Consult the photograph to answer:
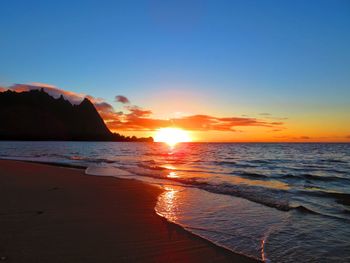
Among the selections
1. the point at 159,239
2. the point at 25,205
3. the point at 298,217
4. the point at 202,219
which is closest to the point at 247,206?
the point at 298,217

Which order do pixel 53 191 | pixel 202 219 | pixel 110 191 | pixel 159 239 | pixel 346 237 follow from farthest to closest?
1. pixel 110 191
2. pixel 53 191
3. pixel 202 219
4. pixel 346 237
5. pixel 159 239

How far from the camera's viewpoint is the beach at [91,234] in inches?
191

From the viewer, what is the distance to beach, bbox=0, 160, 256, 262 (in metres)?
4.86

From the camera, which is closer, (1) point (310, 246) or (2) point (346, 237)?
(1) point (310, 246)

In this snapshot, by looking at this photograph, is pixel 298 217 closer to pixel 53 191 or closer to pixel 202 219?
pixel 202 219

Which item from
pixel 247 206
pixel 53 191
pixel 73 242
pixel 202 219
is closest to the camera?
pixel 73 242

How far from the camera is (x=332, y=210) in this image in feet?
33.3

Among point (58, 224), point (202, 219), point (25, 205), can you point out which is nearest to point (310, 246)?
point (202, 219)

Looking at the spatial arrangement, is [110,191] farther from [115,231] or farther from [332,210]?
[332,210]

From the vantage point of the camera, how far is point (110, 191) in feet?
39.4

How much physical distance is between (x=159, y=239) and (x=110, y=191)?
253 inches

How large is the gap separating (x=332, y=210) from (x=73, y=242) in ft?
28.0

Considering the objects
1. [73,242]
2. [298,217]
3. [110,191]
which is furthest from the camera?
[110,191]

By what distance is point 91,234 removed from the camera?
19.6 ft
